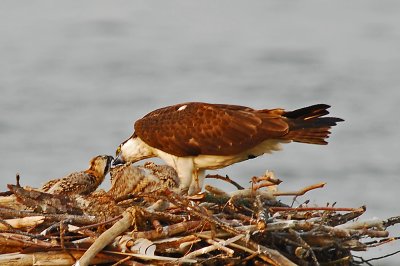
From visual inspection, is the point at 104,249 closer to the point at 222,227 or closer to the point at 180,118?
the point at 222,227

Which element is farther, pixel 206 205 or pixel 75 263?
pixel 206 205

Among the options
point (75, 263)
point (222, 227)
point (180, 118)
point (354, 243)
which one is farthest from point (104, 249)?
point (180, 118)

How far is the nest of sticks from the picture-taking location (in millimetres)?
7848

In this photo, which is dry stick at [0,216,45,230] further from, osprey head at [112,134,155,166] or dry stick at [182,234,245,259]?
osprey head at [112,134,155,166]

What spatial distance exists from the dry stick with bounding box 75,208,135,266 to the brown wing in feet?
7.99

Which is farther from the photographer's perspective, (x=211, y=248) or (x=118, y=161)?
(x=118, y=161)

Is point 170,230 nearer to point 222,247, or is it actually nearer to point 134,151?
point 222,247

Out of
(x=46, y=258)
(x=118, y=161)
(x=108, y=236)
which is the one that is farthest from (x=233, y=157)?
(x=46, y=258)

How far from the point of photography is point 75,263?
7.72m

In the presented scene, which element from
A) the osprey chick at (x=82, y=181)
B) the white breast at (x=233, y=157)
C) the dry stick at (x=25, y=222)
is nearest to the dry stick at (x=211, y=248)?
the dry stick at (x=25, y=222)

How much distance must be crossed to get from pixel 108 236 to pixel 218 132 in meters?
2.72

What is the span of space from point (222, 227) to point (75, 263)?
0.93 meters

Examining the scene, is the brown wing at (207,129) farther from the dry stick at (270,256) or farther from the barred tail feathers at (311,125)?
the dry stick at (270,256)

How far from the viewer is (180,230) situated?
8039 millimetres
